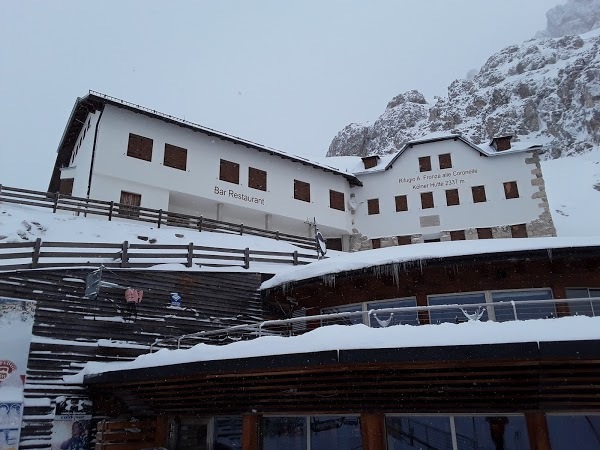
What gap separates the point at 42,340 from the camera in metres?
12.6

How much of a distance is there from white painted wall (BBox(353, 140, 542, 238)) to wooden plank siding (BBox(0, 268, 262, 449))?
666 inches

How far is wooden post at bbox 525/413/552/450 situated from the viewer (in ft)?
29.9

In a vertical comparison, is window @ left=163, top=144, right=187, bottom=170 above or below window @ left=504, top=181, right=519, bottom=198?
above

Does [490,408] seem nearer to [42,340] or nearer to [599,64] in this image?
[42,340]

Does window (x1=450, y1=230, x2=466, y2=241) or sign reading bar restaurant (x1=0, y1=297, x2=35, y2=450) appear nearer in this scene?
sign reading bar restaurant (x1=0, y1=297, x2=35, y2=450)

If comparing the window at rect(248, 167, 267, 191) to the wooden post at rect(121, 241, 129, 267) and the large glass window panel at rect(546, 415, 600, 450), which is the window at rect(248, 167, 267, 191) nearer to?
the wooden post at rect(121, 241, 129, 267)

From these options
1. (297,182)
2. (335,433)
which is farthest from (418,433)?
(297,182)

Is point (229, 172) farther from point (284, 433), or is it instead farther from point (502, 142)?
point (284, 433)

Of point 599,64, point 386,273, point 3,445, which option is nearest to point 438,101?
point 599,64

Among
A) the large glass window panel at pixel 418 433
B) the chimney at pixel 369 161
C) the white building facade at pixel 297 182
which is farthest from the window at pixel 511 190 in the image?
the large glass window panel at pixel 418 433

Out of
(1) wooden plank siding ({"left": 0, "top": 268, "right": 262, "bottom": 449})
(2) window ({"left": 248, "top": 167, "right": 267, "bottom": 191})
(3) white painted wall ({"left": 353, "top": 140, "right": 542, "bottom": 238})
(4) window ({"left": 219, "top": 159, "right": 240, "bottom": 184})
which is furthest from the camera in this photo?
(3) white painted wall ({"left": 353, "top": 140, "right": 542, "bottom": 238})

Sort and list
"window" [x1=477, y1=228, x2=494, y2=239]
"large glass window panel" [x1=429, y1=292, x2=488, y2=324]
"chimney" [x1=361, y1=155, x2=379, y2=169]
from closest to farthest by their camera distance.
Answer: "large glass window panel" [x1=429, y1=292, x2=488, y2=324], "window" [x1=477, y1=228, x2=494, y2=239], "chimney" [x1=361, y1=155, x2=379, y2=169]

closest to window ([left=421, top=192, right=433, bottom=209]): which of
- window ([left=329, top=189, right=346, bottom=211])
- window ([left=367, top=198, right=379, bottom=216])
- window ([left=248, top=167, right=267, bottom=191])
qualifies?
window ([left=367, top=198, right=379, bottom=216])

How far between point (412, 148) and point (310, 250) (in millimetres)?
11813
